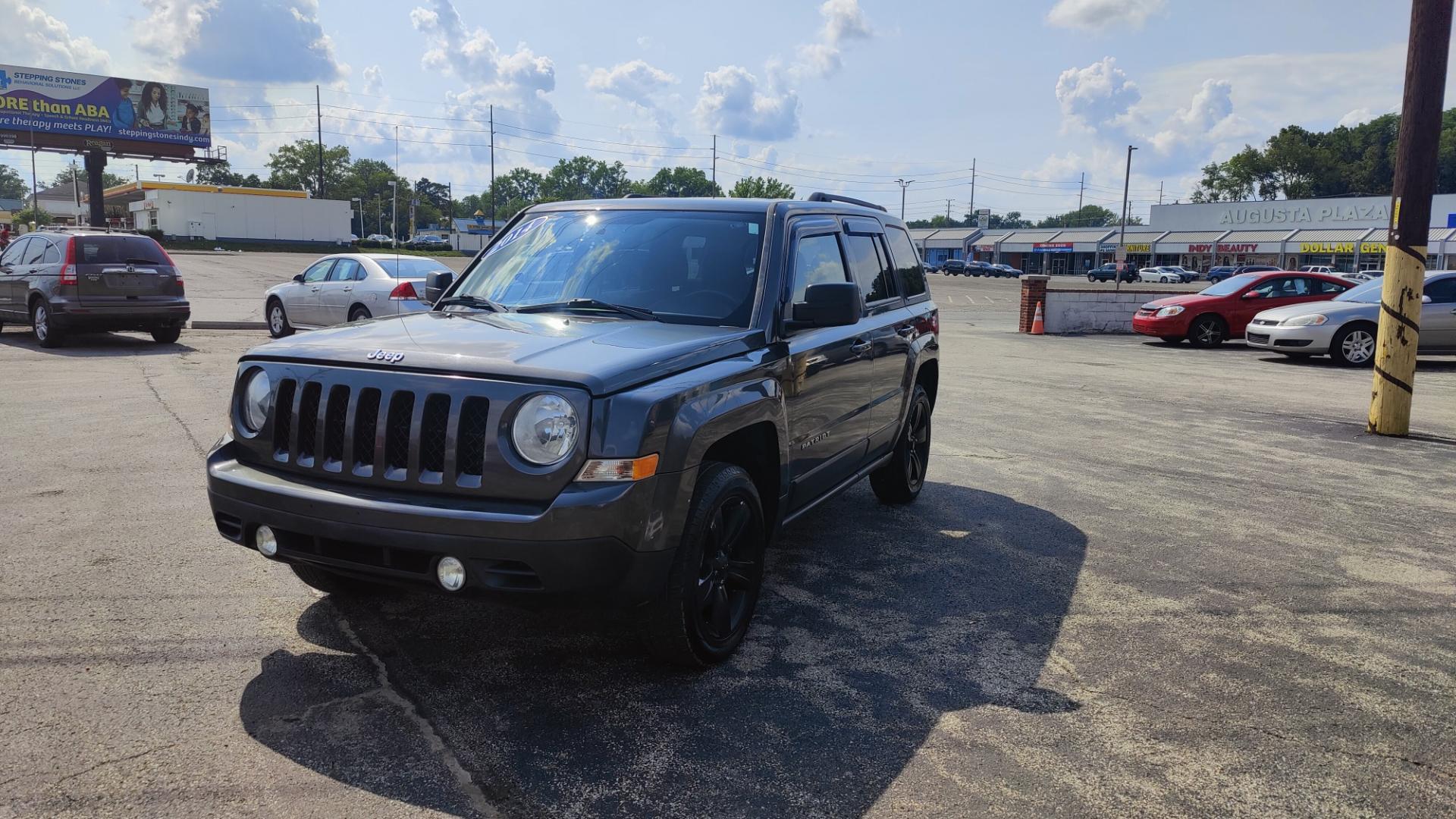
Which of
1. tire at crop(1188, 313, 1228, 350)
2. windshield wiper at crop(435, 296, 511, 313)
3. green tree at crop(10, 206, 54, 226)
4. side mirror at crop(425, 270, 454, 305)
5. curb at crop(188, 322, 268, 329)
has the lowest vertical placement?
curb at crop(188, 322, 268, 329)

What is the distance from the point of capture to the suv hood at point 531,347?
3408mm

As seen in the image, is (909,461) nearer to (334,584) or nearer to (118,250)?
(334,584)

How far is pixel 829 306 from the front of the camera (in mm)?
4348

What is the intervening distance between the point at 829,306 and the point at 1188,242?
8834cm

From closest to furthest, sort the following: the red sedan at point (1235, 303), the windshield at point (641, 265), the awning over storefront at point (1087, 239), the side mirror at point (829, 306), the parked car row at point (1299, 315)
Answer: the side mirror at point (829, 306), the windshield at point (641, 265), the parked car row at point (1299, 315), the red sedan at point (1235, 303), the awning over storefront at point (1087, 239)

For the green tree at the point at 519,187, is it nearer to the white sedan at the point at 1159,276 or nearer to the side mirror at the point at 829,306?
the white sedan at the point at 1159,276

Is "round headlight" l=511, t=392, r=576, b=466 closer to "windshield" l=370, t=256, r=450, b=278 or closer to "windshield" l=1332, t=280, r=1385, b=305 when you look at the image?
"windshield" l=370, t=256, r=450, b=278

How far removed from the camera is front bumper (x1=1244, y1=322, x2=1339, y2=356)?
16.2m

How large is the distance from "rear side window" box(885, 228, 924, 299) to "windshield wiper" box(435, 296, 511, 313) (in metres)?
2.72

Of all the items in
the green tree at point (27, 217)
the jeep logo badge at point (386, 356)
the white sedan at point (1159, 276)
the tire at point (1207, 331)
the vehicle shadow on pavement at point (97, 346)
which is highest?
the green tree at point (27, 217)

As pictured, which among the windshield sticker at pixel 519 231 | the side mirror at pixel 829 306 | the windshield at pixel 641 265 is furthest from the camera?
the windshield sticker at pixel 519 231

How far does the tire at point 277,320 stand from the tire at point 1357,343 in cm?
1678

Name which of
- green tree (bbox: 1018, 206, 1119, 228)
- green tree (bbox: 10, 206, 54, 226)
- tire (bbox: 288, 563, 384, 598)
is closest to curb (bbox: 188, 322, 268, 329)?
tire (bbox: 288, 563, 384, 598)

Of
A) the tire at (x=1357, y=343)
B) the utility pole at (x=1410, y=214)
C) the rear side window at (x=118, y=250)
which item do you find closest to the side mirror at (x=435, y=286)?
the utility pole at (x=1410, y=214)
